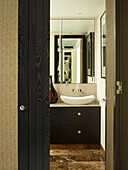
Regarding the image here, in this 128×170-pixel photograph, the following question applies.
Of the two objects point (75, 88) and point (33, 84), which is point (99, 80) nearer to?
point (75, 88)

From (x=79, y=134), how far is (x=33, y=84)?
8.56ft

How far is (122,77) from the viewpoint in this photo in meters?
2.84

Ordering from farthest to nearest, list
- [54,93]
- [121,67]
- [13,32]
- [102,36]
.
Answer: [54,93]
[102,36]
[121,67]
[13,32]

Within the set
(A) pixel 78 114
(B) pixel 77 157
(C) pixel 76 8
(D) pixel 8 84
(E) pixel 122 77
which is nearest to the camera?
(D) pixel 8 84

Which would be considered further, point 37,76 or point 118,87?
point 118,87

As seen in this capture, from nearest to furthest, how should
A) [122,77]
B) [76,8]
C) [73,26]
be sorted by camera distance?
[122,77] < [76,8] < [73,26]

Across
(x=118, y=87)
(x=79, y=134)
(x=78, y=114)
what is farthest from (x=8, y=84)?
(x=79, y=134)

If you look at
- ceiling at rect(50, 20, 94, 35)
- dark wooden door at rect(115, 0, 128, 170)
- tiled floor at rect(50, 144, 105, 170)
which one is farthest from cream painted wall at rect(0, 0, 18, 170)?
ceiling at rect(50, 20, 94, 35)

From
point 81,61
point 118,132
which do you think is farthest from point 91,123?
point 118,132

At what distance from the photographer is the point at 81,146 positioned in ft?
16.1

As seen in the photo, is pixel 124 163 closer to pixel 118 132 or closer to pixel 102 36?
pixel 118 132

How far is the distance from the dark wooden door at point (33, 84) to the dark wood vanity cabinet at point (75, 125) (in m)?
2.30

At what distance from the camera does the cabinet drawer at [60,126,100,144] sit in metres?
4.99

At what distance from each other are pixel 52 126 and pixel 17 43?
8.60ft
